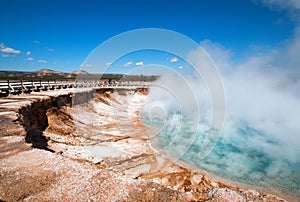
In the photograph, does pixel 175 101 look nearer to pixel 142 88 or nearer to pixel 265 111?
pixel 265 111

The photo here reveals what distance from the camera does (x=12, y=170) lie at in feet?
10.5

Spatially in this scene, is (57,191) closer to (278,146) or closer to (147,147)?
(147,147)

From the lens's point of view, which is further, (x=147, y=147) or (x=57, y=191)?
(x=147, y=147)

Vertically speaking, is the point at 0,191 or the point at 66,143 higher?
the point at 0,191

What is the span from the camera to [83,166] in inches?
140

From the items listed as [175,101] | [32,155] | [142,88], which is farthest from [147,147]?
[142,88]

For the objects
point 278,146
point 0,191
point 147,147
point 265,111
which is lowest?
point 147,147

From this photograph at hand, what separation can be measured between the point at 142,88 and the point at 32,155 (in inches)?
1572

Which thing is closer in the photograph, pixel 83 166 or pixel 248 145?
pixel 83 166

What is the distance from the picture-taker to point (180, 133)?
Answer: 45.6 feet

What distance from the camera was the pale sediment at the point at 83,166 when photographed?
2766mm

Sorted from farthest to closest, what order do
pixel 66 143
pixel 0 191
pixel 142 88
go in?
1. pixel 142 88
2. pixel 66 143
3. pixel 0 191

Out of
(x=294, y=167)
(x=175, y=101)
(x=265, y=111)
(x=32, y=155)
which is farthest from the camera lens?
(x=175, y=101)

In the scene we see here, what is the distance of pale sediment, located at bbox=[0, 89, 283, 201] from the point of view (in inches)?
109
